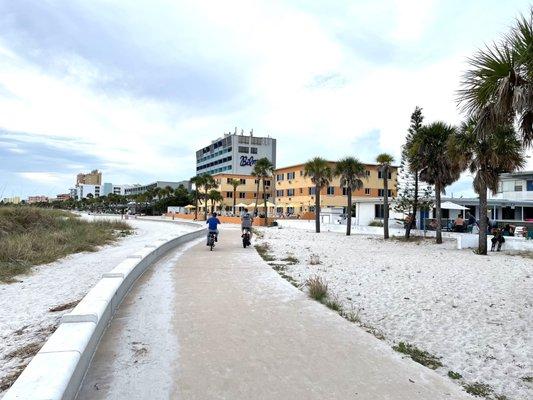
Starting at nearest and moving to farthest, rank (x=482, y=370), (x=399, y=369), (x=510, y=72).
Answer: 1. (x=399, y=369)
2. (x=482, y=370)
3. (x=510, y=72)

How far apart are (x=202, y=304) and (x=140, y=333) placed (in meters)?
1.68

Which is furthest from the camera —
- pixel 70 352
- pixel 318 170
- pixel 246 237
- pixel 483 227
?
pixel 318 170

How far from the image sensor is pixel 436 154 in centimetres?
2508

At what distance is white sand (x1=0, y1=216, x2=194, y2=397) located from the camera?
230 inches

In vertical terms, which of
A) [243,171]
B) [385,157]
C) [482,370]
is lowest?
[482,370]

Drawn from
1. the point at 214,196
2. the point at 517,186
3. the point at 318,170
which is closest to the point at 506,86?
the point at 318,170

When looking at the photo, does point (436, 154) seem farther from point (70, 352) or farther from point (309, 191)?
point (309, 191)

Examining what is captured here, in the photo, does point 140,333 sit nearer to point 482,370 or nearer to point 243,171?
point 482,370

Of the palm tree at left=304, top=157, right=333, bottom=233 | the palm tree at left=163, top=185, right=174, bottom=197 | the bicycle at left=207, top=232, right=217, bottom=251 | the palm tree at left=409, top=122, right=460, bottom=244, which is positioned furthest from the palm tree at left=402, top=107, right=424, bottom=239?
the palm tree at left=163, top=185, right=174, bottom=197

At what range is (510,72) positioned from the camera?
17.7 ft

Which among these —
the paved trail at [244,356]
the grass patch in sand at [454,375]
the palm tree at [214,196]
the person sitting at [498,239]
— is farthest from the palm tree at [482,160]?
the palm tree at [214,196]

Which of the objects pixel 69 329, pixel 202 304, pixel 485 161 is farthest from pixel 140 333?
pixel 485 161

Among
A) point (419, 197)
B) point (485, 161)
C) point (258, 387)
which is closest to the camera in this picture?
point (258, 387)

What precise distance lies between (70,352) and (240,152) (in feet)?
382
